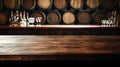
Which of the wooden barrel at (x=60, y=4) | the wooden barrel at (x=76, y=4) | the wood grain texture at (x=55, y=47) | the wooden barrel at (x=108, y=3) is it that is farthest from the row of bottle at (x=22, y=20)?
the wood grain texture at (x=55, y=47)

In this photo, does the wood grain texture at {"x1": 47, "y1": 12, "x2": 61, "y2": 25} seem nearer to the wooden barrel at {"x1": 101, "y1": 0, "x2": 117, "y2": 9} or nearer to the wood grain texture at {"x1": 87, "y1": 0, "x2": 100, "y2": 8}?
the wood grain texture at {"x1": 87, "y1": 0, "x2": 100, "y2": 8}

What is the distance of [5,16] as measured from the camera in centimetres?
691

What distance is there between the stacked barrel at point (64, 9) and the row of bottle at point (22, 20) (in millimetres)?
166

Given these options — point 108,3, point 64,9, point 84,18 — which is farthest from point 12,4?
point 108,3

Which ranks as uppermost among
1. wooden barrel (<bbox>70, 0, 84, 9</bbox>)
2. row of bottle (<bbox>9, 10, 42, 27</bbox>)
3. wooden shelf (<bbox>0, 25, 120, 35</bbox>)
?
wooden barrel (<bbox>70, 0, 84, 9</bbox>)

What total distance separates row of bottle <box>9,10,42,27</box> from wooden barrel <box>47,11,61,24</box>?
0.40 m

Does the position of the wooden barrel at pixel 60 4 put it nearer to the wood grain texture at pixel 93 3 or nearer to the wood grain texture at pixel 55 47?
the wood grain texture at pixel 93 3

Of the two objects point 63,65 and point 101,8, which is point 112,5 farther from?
point 63,65

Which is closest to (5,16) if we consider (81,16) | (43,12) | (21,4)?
(21,4)

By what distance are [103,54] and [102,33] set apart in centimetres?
405

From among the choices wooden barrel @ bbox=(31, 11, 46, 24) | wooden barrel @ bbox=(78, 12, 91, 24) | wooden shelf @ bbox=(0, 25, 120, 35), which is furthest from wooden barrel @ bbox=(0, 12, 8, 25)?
wooden barrel @ bbox=(78, 12, 91, 24)

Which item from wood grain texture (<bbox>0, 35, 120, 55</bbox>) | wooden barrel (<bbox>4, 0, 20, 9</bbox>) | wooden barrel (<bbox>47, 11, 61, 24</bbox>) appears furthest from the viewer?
wooden barrel (<bbox>47, 11, 61, 24</bbox>)

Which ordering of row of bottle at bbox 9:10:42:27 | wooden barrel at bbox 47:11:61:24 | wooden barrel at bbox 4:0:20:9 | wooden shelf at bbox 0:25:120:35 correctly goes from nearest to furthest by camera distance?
wooden shelf at bbox 0:25:120:35 → row of bottle at bbox 9:10:42:27 → wooden barrel at bbox 4:0:20:9 → wooden barrel at bbox 47:11:61:24

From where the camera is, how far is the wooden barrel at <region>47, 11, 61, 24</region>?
270 inches
